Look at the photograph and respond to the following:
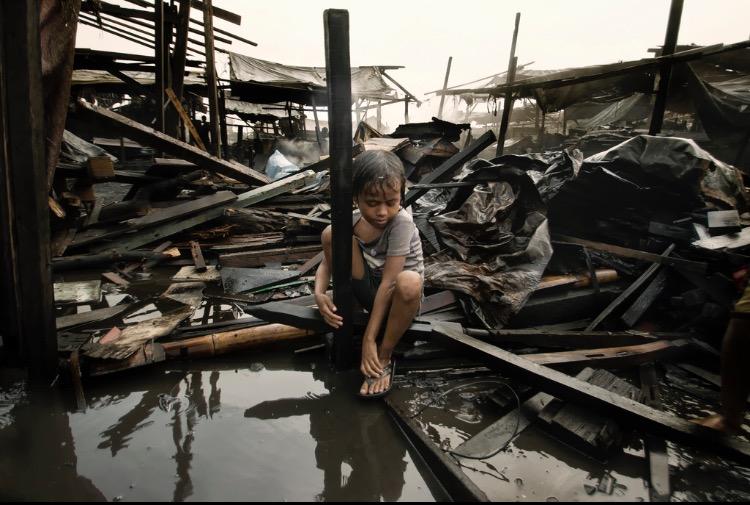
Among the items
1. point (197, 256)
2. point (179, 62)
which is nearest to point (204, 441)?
point (197, 256)

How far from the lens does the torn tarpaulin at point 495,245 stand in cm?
297

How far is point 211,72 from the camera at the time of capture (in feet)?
21.9

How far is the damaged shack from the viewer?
5.46ft

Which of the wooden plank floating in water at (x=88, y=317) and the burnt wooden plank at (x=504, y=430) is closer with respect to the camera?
the burnt wooden plank at (x=504, y=430)

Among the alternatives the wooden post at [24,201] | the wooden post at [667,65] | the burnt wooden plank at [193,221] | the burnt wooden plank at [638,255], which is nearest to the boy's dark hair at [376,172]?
the wooden post at [24,201]

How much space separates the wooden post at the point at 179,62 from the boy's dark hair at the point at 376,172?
21.3 feet

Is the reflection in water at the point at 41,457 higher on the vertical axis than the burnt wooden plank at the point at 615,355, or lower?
lower

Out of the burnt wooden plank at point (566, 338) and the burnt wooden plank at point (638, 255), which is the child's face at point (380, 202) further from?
the burnt wooden plank at point (638, 255)

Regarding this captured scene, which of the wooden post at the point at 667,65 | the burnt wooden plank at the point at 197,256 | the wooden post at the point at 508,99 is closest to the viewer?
the burnt wooden plank at the point at 197,256

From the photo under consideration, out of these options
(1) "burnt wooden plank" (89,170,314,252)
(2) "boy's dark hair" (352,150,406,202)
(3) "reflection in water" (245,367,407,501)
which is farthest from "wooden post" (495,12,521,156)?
(3) "reflection in water" (245,367,407,501)

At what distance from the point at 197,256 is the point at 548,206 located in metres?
4.36

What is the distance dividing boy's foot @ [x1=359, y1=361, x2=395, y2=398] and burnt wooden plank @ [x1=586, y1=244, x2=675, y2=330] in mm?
1870

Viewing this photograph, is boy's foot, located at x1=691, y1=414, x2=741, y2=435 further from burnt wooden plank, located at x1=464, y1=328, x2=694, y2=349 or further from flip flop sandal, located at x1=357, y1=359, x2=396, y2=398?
flip flop sandal, located at x1=357, y1=359, x2=396, y2=398

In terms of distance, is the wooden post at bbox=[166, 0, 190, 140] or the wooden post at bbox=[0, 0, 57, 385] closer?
the wooden post at bbox=[0, 0, 57, 385]
